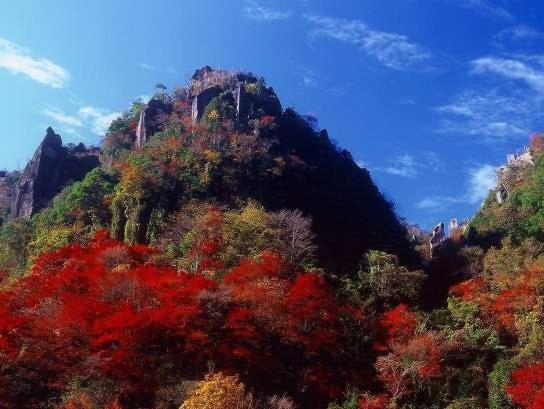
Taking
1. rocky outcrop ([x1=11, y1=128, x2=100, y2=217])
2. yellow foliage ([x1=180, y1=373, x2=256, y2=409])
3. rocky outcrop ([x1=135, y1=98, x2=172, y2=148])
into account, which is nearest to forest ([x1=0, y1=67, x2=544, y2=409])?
yellow foliage ([x1=180, y1=373, x2=256, y2=409])

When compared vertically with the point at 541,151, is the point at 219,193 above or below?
below

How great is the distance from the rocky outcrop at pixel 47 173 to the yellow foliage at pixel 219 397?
40.6 meters

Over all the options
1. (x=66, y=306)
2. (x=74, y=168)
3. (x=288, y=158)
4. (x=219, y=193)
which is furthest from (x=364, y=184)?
(x=66, y=306)

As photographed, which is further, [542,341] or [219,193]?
[219,193]

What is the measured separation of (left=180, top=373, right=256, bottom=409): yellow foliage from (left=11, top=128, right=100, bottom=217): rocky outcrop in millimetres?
40565

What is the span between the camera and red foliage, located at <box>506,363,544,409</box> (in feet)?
92.7

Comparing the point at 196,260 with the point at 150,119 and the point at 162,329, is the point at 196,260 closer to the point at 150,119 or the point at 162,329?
the point at 162,329

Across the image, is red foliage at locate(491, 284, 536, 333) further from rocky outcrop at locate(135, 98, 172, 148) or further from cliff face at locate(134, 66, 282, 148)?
rocky outcrop at locate(135, 98, 172, 148)

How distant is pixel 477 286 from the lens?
42.1 meters

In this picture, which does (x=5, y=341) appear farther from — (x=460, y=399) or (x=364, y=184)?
(x=364, y=184)

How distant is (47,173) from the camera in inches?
2515

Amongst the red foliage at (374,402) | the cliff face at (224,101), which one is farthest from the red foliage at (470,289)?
the cliff face at (224,101)

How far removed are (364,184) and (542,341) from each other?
35.2 m

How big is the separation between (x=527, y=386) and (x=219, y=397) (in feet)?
47.6
